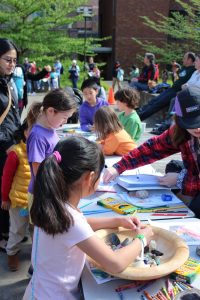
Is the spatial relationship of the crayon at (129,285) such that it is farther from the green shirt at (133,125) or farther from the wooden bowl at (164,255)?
the green shirt at (133,125)

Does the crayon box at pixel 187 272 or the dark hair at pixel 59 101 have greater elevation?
the dark hair at pixel 59 101

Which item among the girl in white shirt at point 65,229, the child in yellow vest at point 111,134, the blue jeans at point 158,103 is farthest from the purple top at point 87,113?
the blue jeans at point 158,103

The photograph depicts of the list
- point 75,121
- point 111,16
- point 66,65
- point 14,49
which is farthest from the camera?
point 111,16

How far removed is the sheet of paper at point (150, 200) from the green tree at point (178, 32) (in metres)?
13.5

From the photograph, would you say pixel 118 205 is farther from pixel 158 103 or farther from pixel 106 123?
pixel 158 103

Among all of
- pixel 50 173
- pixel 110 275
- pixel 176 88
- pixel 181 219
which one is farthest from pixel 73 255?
pixel 176 88

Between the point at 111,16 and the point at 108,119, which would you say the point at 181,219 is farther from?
the point at 111,16

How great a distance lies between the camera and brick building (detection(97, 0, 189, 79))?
940 inches

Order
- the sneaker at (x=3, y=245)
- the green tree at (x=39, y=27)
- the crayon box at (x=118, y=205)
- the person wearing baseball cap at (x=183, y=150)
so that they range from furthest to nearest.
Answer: the green tree at (x=39, y=27), the sneaker at (x=3, y=245), the person wearing baseball cap at (x=183, y=150), the crayon box at (x=118, y=205)

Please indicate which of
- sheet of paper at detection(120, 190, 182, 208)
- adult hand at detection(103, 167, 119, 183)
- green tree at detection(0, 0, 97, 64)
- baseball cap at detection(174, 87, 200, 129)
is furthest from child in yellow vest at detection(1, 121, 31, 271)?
green tree at detection(0, 0, 97, 64)

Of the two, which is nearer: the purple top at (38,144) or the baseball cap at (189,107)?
the baseball cap at (189,107)

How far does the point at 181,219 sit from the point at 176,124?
66cm

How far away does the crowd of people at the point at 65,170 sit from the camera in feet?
4.47

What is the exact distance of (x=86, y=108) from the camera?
15.3ft
